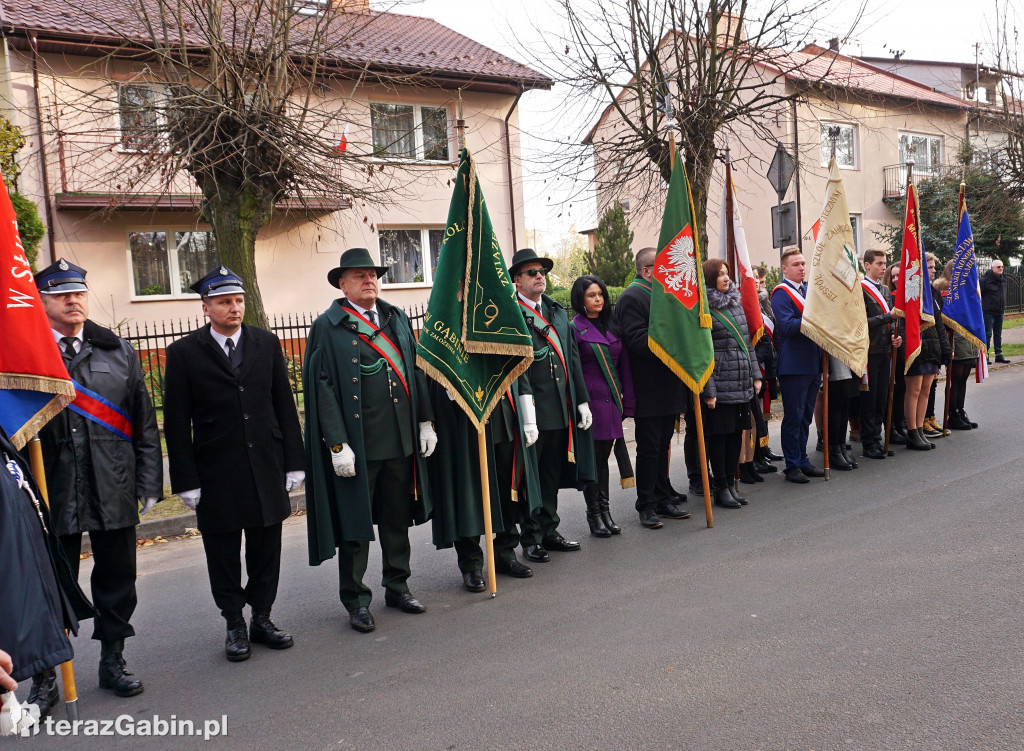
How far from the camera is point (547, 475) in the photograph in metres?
5.90

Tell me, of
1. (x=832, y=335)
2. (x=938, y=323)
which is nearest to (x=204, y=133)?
(x=832, y=335)

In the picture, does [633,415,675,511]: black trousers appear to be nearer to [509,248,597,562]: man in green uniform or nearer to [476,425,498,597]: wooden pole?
[509,248,597,562]: man in green uniform

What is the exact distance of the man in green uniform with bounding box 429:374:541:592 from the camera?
17.1ft

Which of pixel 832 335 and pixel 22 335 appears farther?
pixel 832 335

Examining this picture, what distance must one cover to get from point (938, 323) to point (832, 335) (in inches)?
89.8

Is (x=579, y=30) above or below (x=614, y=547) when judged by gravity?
above

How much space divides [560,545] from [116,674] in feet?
10.0

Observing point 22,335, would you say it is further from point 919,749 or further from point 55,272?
point 919,749

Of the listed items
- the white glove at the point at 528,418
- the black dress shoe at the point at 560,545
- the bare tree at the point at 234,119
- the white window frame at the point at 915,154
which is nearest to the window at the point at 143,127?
the bare tree at the point at 234,119


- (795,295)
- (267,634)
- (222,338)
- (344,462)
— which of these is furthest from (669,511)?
(222,338)

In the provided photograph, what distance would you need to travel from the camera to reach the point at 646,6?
13.2m

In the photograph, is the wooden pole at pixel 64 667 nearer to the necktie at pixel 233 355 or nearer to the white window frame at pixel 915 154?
the necktie at pixel 233 355

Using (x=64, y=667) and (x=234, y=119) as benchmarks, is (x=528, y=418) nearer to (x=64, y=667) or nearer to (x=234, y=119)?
(x=64, y=667)

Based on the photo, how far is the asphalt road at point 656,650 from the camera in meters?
3.32
